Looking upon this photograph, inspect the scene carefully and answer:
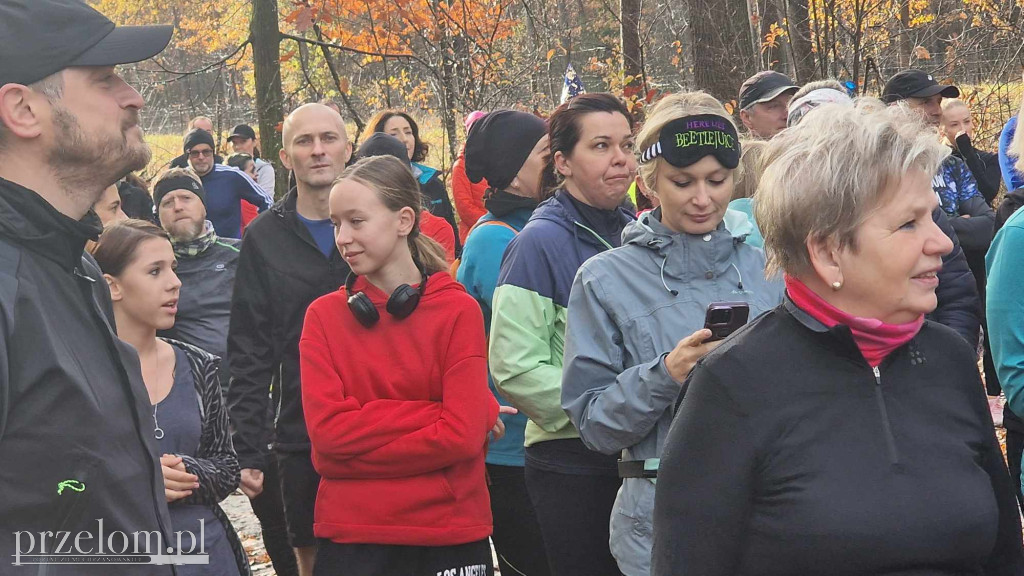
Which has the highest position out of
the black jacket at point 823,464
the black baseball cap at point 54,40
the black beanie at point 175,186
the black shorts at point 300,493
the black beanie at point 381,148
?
the black baseball cap at point 54,40

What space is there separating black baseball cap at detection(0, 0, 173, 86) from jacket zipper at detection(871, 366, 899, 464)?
75.5 inches

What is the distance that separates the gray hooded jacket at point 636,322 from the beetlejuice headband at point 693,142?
24cm

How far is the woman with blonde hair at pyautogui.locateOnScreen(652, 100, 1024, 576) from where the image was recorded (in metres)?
2.37

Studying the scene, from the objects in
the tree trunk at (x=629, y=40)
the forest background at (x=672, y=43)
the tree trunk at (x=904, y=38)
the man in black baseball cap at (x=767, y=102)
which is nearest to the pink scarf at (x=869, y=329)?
the man in black baseball cap at (x=767, y=102)

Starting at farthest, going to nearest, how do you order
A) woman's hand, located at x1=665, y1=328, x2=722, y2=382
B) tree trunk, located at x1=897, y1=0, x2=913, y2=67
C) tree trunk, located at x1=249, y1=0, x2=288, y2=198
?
tree trunk, located at x1=897, y1=0, x2=913, y2=67 < tree trunk, located at x1=249, y1=0, x2=288, y2=198 < woman's hand, located at x1=665, y1=328, x2=722, y2=382

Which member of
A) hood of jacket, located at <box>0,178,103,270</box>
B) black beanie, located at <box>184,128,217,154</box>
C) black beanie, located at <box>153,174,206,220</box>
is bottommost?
black beanie, located at <box>153,174,206,220</box>

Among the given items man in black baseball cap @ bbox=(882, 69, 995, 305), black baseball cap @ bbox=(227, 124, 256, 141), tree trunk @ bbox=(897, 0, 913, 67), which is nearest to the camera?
man in black baseball cap @ bbox=(882, 69, 995, 305)

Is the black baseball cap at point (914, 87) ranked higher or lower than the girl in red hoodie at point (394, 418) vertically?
higher

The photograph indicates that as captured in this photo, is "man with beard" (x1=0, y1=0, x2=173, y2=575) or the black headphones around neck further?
the black headphones around neck

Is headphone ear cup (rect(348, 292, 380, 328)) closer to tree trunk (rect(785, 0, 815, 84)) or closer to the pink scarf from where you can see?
the pink scarf

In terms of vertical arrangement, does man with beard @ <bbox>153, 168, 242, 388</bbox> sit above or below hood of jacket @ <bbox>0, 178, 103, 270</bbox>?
below

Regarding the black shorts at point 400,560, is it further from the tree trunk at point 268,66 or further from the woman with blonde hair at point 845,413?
the tree trunk at point 268,66

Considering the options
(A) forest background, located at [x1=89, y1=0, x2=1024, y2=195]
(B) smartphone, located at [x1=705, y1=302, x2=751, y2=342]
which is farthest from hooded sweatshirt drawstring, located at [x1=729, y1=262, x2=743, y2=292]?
(A) forest background, located at [x1=89, y1=0, x2=1024, y2=195]

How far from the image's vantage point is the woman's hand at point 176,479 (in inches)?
160
